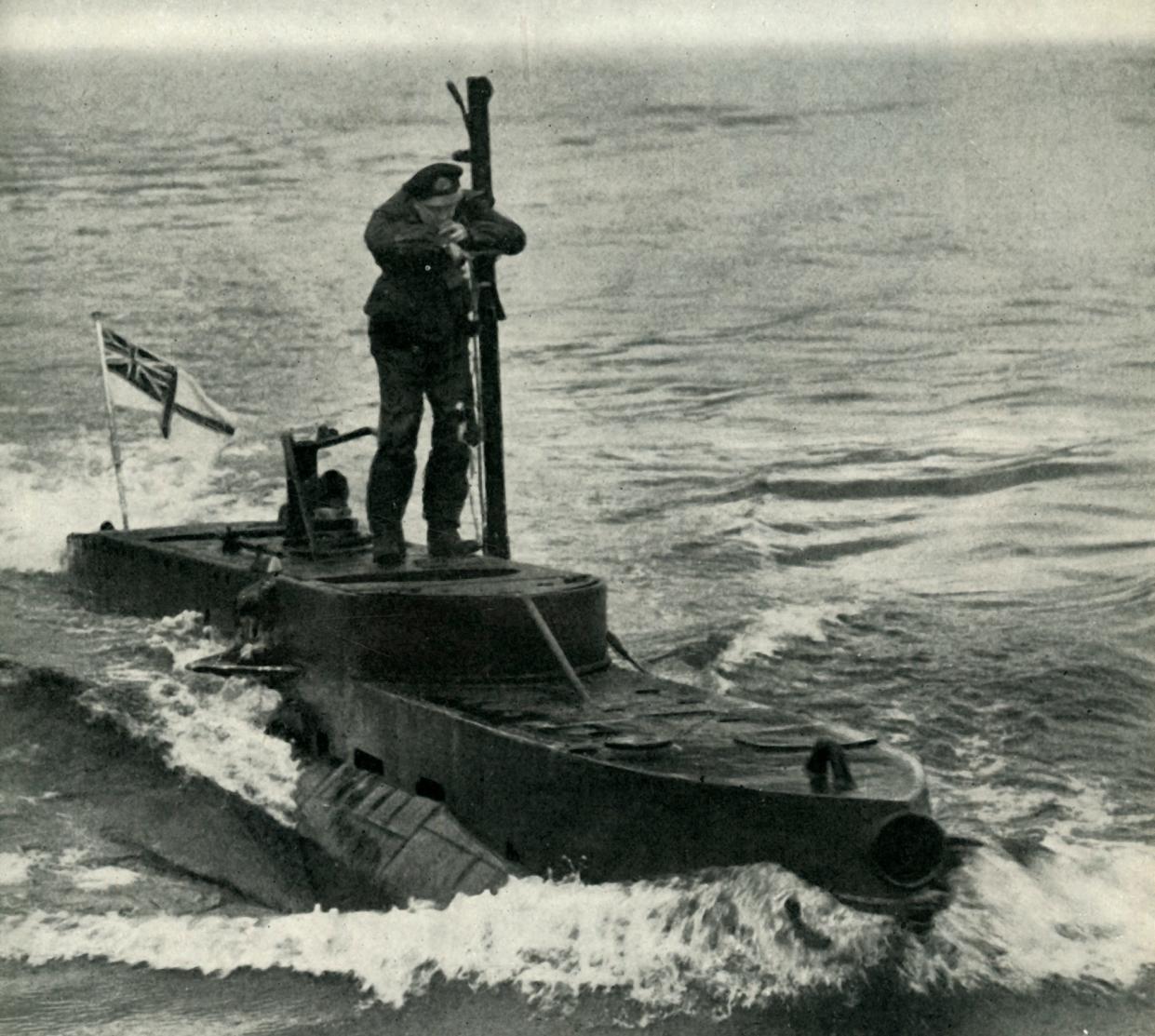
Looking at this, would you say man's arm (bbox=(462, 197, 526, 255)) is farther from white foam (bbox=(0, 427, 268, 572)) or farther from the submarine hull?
white foam (bbox=(0, 427, 268, 572))

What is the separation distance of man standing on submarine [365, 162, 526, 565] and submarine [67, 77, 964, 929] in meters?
0.17

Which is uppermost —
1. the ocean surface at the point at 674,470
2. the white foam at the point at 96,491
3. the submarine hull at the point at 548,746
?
the submarine hull at the point at 548,746

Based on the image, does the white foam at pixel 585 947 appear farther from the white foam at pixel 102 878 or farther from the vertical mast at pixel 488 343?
the vertical mast at pixel 488 343

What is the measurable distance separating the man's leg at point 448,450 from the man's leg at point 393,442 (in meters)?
0.14

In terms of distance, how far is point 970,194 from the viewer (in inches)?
1469

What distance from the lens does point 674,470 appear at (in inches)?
963

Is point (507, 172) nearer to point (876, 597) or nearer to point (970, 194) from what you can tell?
point (970, 194)

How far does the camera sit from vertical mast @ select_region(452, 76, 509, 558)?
12008 mm

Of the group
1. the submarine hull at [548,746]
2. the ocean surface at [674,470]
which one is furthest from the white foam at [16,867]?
the submarine hull at [548,746]

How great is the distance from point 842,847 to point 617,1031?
132cm

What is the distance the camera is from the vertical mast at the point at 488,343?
1201 centimetres

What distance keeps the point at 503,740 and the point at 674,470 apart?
15.0 metres

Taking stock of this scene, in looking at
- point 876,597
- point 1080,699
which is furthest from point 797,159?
point 1080,699

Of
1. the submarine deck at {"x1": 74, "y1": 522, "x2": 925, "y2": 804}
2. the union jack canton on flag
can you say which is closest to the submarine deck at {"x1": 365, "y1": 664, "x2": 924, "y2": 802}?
the submarine deck at {"x1": 74, "y1": 522, "x2": 925, "y2": 804}
